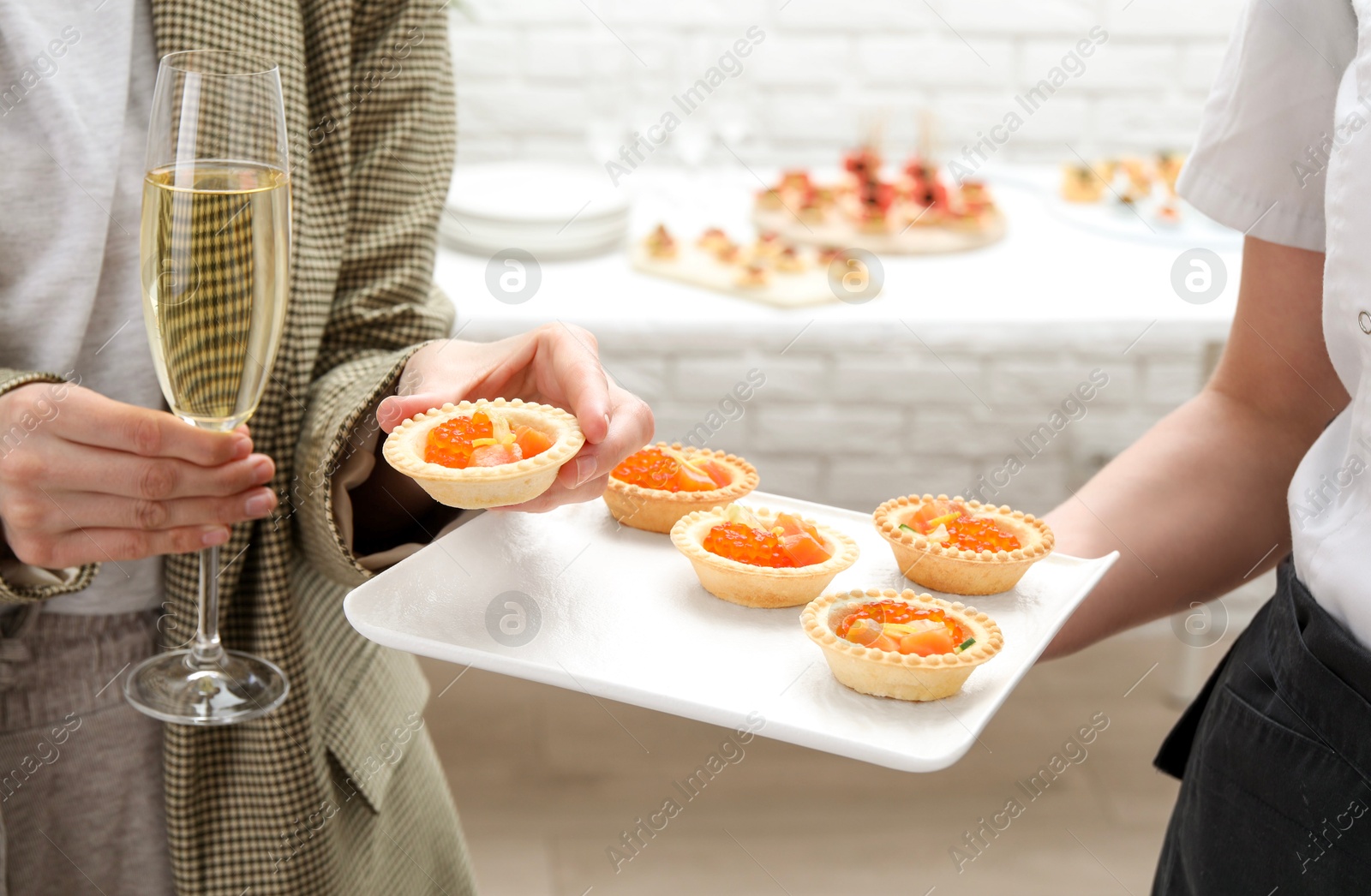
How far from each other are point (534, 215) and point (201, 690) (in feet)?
5.75

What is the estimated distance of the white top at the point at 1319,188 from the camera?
912mm

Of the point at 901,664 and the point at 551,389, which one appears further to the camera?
the point at 551,389

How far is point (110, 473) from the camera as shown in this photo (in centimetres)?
101

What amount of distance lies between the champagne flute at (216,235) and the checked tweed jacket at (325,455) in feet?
0.51

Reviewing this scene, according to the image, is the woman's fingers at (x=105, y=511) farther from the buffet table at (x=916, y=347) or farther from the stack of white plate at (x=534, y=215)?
the stack of white plate at (x=534, y=215)

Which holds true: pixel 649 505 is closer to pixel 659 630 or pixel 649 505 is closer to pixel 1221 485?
pixel 659 630

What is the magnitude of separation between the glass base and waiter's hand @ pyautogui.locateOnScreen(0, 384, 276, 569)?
0.16 metres

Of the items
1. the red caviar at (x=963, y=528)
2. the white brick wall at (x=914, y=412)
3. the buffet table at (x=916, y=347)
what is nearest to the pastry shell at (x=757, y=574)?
the red caviar at (x=963, y=528)

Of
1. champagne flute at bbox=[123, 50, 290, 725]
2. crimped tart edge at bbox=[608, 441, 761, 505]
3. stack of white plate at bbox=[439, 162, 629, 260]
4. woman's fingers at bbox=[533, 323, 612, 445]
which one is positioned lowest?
stack of white plate at bbox=[439, 162, 629, 260]

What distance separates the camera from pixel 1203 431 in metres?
1.21

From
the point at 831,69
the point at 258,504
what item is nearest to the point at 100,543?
the point at 258,504

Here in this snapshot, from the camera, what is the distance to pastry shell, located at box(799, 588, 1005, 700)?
974 millimetres

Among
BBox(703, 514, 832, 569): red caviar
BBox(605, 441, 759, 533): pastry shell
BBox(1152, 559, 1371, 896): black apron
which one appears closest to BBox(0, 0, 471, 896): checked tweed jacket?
BBox(605, 441, 759, 533): pastry shell

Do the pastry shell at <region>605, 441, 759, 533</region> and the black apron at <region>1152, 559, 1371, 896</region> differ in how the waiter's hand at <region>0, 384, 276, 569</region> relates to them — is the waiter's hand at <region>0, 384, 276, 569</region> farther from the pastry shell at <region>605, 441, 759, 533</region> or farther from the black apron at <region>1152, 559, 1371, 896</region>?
the black apron at <region>1152, 559, 1371, 896</region>
